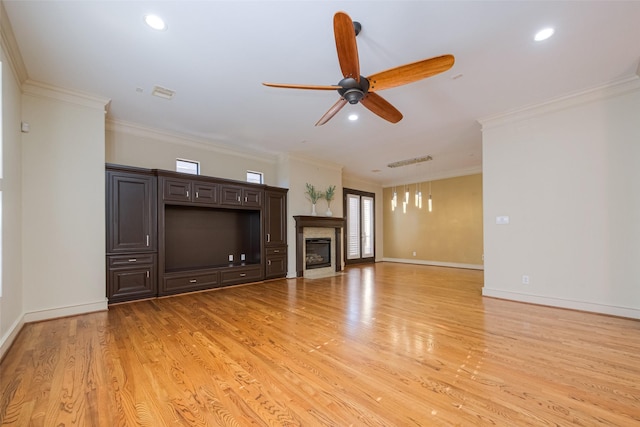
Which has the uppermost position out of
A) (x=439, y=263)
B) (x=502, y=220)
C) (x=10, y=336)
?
(x=502, y=220)

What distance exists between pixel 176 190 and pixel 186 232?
976 millimetres

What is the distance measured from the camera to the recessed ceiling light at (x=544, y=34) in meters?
2.56

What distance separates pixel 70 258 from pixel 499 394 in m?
4.98

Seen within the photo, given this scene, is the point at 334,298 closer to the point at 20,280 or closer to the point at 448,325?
the point at 448,325

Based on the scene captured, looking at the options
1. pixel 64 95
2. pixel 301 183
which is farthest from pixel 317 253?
pixel 64 95

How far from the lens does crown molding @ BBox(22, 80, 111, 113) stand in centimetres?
343

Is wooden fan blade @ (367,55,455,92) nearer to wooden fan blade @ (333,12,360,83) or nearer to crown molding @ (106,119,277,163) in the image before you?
wooden fan blade @ (333,12,360,83)

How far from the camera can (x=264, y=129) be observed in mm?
5082

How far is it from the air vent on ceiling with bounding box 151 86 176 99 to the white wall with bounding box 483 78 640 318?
498cm

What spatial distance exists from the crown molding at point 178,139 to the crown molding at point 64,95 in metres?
0.73

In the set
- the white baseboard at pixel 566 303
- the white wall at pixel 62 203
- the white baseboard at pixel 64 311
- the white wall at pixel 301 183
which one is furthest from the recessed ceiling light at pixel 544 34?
the white baseboard at pixel 64 311

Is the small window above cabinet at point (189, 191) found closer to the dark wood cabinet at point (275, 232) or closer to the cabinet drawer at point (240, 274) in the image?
the dark wood cabinet at point (275, 232)

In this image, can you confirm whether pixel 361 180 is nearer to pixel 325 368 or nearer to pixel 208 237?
pixel 208 237

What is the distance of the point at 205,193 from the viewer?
527 centimetres
